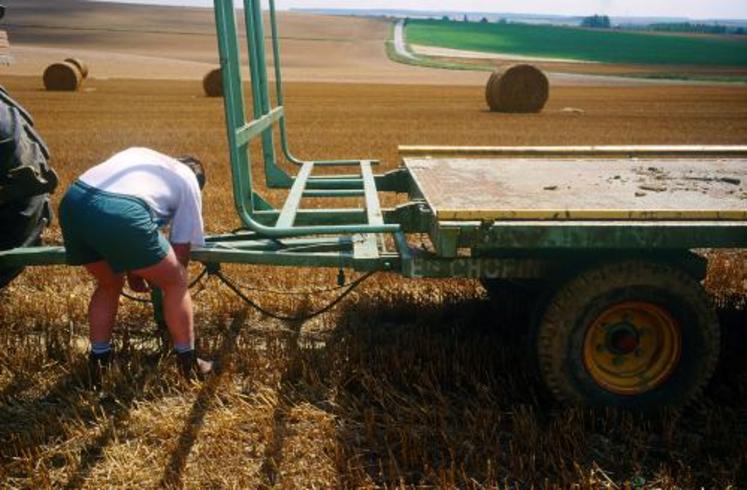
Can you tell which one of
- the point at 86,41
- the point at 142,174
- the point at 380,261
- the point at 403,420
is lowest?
the point at 403,420

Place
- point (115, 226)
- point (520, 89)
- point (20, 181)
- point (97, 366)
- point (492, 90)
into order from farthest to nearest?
point (492, 90), point (520, 89), point (97, 366), point (20, 181), point (115, 226)

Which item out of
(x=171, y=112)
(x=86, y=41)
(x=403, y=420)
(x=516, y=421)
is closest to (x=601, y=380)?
(x=516, y=421)

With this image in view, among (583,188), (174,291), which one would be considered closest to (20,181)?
(174,291)

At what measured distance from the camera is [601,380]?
10.8ft

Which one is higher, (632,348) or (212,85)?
(212,85)

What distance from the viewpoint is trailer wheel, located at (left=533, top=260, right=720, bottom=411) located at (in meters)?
3.09

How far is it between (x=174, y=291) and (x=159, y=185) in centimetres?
54

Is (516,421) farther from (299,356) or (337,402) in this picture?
(299,356)

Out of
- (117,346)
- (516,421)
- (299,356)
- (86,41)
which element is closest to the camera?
(516,421)

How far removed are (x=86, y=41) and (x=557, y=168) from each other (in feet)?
268

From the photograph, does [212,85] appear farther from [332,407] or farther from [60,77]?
[332,407]

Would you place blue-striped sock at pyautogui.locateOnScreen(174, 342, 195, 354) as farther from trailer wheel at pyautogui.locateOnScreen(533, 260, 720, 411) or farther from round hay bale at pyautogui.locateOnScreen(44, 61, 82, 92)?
round hay bale at pyautogui.locateOnScreen(44, 61, 82, 92)

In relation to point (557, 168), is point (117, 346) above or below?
below

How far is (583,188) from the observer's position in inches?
161
